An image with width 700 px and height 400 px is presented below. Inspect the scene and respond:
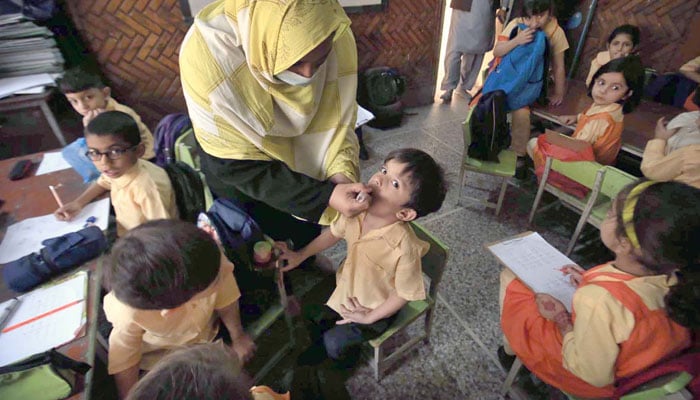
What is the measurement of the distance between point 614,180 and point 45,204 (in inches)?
107

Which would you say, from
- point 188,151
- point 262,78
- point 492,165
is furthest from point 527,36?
point 188,151

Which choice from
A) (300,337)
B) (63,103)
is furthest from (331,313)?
(63,103)

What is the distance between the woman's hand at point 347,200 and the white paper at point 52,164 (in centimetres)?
163

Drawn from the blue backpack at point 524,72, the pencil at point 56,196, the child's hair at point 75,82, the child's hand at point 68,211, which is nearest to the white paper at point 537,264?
the blue backpack at point 524,72

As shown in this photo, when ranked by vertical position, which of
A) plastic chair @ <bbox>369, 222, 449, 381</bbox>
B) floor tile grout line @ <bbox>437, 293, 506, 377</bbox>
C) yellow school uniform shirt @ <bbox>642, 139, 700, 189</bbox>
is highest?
yellow school uniform shirt @ <bbox>642, 139, 700, 189</bbox>

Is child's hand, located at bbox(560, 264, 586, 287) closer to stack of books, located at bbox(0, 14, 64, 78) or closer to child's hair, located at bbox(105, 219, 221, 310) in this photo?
child's hair, located at bbox(105, 219, 221, 310)

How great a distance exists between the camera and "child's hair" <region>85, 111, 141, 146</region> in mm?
1457

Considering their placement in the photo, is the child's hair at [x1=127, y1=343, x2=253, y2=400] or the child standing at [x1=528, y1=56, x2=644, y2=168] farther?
the child standing at [x1=528, y1=56, x2=644, y2=168]

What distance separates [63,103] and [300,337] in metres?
2.65

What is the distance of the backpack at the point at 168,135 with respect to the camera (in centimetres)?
191

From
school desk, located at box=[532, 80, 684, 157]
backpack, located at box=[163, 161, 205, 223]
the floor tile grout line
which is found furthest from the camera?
school desk, located at box=[532, 80, 684, 157]

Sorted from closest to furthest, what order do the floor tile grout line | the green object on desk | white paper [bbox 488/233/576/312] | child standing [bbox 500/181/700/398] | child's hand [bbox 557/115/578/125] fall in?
the green object on desk
child standing [bbox 500/181/700/398]
white paper [bbox 488/233/576/312]
the floor tile grout line
child's hand [bbox 557/115/578/125]

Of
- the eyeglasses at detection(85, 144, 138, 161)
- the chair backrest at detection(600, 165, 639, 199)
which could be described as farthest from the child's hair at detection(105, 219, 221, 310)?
the chair backrest at detection(600, 165, 639, 199)

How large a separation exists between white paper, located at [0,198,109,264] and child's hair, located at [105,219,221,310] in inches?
24.4
